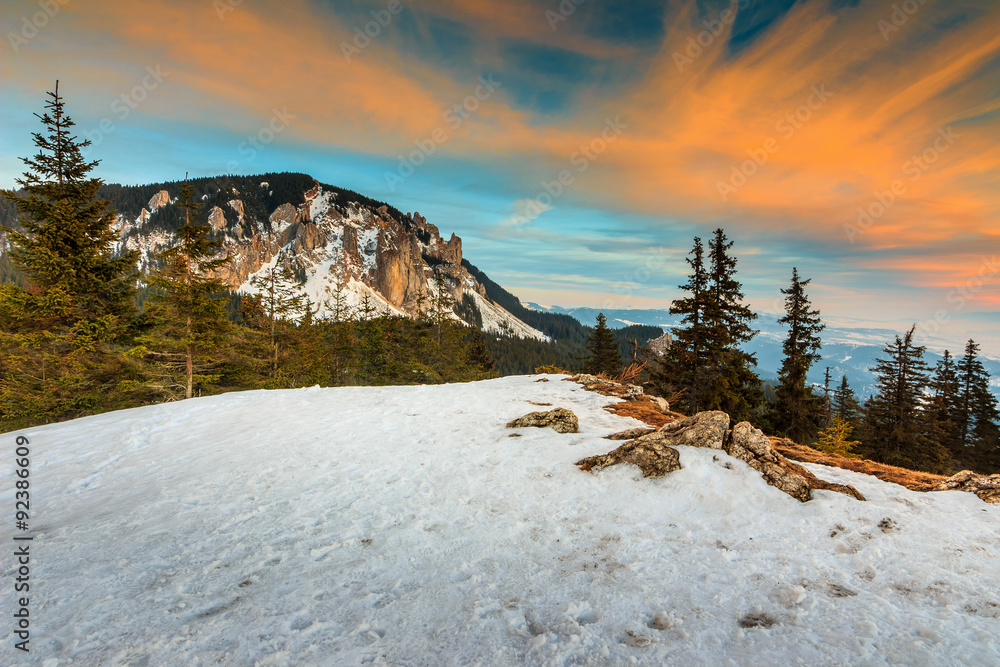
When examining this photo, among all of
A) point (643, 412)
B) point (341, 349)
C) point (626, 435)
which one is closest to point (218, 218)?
point (341, 349)

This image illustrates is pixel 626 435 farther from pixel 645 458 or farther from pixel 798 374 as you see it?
pixel 798 374

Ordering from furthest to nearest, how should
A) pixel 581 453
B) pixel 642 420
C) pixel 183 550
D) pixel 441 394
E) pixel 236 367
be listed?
pixel 236 367 < pixel 441 394 < pixel 642 420 < pixel 581 453 < pixel 183 550

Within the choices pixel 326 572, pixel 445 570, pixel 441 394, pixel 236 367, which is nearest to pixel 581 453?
pixel 445 570

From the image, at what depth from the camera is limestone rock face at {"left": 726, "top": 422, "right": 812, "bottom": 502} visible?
17.7ft

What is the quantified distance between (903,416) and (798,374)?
1155 cm

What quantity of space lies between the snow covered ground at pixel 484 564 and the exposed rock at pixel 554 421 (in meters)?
1.01

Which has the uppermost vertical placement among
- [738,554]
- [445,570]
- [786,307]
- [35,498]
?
[786,307]

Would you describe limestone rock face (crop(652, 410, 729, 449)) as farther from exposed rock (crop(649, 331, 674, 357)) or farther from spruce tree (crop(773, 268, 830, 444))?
spruce tree (crop(773, 268, 830, 444))

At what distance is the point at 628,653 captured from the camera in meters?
2.90

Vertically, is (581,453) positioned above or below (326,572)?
above

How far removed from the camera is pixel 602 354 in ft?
139

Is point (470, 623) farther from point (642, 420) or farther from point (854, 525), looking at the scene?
point (642, 420)

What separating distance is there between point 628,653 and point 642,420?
7.50 metres

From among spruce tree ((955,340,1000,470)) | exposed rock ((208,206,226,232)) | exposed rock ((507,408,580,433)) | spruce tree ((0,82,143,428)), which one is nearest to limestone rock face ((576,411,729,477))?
exposed rock ((507,408,580,433))
